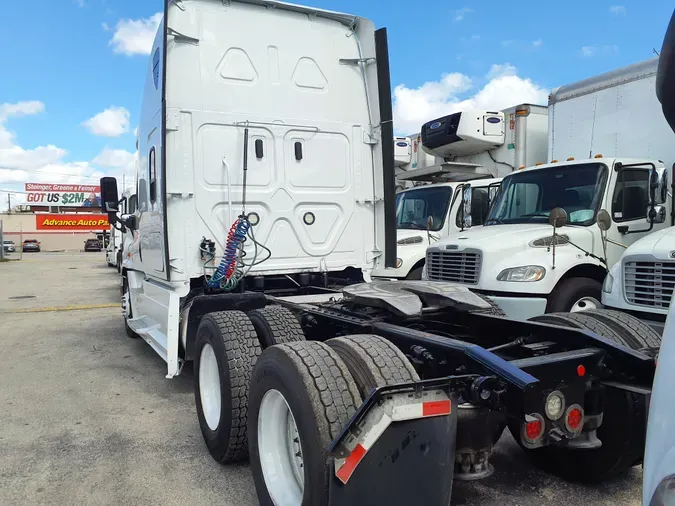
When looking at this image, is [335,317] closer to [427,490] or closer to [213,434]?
[213,434]

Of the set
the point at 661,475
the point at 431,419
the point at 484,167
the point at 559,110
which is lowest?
the point at 431,419

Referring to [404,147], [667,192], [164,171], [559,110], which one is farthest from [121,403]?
[404,147]

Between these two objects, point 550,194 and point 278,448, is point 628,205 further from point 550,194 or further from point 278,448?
point 278,448

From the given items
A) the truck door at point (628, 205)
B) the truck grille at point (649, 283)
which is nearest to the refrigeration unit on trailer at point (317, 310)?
the truck grille at point (649, 283)

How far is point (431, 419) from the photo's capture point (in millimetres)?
2230

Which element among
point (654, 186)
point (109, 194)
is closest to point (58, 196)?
point (109, 194)

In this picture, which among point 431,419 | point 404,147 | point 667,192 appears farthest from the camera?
point 404,147

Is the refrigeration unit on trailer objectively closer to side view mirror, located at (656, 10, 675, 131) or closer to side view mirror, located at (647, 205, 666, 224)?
side view mirror, located at (656, 10, 675, 131)

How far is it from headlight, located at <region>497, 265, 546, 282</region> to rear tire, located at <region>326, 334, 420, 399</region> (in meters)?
3.52

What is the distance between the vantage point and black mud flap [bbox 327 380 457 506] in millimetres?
2152

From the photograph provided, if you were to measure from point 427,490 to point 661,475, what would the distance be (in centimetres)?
106

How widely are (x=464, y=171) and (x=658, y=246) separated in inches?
193

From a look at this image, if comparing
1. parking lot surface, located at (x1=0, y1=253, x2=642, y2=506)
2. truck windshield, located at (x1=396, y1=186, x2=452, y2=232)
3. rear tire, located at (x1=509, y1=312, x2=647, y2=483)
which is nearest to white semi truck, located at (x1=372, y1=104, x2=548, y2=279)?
truck windshield, located at (x1=396, y1=186, x2=452, y2=232)

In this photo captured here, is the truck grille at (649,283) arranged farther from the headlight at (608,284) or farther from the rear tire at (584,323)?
the rear tire at (584,323)
